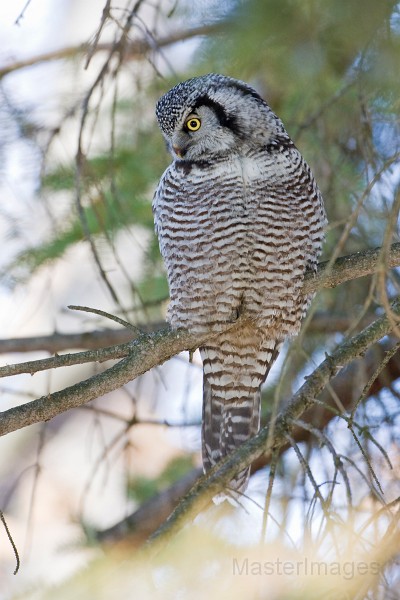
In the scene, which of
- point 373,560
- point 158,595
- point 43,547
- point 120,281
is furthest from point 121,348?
point 43,547

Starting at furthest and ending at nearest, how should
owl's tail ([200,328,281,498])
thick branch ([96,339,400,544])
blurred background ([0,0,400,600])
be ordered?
thick branch ([96,339,400,544]) < owl's tail ([200,328,281,498]) < blurred background ([0,0,400,600])

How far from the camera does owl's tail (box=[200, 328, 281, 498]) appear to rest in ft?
12.9

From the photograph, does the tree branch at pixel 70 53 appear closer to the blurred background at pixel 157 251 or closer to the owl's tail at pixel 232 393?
the blurred background at pixel 157 251

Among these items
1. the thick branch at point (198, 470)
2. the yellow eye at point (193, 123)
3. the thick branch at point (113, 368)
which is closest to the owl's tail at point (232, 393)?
the thick branch at point (198, 470)

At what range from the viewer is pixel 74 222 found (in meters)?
4.51

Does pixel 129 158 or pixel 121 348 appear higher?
pixel 129 158

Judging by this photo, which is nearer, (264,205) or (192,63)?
(264,205)

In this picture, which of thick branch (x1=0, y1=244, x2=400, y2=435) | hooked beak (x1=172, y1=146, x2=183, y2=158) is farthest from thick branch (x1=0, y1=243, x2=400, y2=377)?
hooked beak (x1=172, y1=146, x2=183, y2=158)

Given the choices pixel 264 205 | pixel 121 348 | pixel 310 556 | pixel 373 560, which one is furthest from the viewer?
pixel 264 205

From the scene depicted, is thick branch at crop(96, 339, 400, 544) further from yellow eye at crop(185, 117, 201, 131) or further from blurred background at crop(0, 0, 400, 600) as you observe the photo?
yellow eye at crop(185, 117, 201, 131)

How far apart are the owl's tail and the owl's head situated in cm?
90

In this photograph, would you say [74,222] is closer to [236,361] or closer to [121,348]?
[236,361]

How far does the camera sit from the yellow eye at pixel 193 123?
12.6 ft

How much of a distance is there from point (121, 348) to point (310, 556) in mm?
1018
